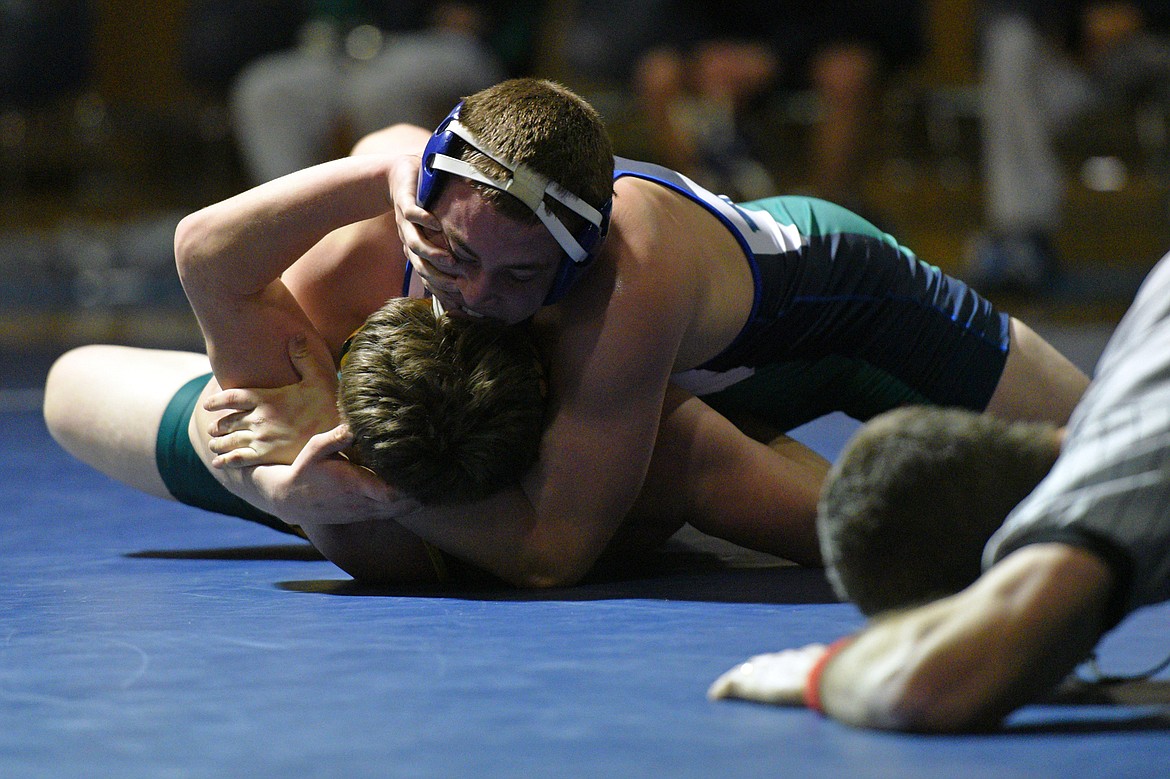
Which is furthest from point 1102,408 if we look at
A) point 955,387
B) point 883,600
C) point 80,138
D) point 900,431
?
point 80,138

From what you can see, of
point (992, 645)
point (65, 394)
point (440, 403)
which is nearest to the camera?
point (992, 645)

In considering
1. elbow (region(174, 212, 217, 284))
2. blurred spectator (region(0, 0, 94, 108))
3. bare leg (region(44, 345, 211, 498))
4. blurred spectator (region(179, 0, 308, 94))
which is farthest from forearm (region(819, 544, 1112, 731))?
blurred spectator (region(0, 0, 94, 108))

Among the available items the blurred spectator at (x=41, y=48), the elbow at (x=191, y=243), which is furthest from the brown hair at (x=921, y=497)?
the blurred spectator at (x=41, y=48)

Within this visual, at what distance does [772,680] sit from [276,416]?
1115 mm

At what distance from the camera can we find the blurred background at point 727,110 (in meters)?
7.39

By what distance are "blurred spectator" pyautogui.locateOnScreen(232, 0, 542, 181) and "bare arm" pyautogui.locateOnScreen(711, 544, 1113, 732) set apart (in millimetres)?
6207

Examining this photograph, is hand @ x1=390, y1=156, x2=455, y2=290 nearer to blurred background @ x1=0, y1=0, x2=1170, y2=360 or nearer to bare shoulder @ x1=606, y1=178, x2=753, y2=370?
bare shoulder @ x1=606, y1=178, x2=753, y2=370

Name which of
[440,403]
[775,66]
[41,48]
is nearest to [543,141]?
Answer: [440,403]

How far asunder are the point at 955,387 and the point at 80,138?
28.2 feet

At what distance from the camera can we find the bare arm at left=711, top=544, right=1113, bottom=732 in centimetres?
158

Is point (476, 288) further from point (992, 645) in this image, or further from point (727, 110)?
point (727, 110)

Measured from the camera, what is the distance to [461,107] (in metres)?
2.49

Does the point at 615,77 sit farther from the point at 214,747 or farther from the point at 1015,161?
the point at 214,747

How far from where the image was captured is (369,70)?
791 cm
